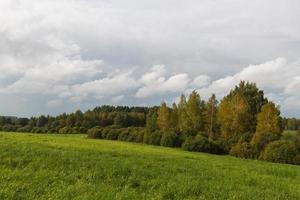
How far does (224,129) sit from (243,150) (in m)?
13.7

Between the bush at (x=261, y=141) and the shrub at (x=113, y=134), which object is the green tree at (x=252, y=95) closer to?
the bush at (x=261, y=141)

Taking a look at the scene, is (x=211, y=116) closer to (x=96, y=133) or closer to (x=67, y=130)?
(x=96, y=133)

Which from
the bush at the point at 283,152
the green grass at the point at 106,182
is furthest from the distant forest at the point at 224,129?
the green grass at the point at 106,182

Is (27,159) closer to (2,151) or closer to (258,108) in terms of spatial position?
(2,151)

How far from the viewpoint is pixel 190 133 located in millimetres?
77062

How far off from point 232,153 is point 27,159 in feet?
157

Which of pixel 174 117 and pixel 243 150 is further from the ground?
pixel 174 117

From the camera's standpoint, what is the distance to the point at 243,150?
61.1 metres

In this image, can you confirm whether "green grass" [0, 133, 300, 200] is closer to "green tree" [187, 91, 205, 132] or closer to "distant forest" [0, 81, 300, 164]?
"distant forest" [0, 81, 300, 164]

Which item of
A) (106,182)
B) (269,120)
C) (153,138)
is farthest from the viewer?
(153,138)

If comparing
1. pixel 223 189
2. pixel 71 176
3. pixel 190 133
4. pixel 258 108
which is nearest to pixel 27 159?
pixel 71 176

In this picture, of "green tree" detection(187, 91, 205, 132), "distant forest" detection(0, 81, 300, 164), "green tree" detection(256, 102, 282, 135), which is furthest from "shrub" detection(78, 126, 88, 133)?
"green tree" detection(256, 102, 282, 135)

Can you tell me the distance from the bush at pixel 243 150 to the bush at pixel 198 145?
405 cm

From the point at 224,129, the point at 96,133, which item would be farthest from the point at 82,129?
the point at 224,129
